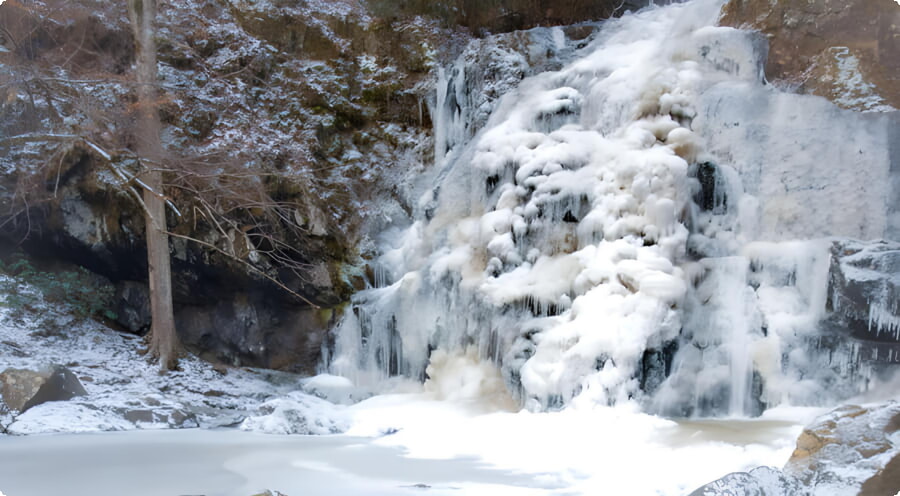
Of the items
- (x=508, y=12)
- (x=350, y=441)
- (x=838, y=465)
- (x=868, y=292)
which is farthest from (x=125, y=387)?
(x=508, y=12)

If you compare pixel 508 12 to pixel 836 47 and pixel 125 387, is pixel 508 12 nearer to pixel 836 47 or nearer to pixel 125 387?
pixel 836 47

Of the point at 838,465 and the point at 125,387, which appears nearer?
the point at 838,465

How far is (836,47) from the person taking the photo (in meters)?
6.98

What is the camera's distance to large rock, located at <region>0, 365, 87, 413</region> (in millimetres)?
5434

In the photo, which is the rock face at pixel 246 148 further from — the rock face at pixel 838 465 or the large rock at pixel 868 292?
the rock face at pixel 838 465

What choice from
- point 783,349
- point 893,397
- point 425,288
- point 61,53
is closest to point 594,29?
point 425,288

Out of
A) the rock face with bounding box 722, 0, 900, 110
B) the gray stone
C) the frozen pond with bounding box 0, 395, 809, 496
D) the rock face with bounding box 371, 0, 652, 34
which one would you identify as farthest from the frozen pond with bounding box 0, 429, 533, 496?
the rock face with bounding box 371, 0, 652, 34

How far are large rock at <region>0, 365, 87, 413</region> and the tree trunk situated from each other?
6.01ft

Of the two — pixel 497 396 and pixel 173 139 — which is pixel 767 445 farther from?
pixel 173 139

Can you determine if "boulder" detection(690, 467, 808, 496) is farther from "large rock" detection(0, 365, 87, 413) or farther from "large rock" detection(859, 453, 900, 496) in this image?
"large rock" detection(0, 365, 87, 413)

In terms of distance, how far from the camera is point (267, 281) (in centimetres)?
889

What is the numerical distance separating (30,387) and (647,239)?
5707 millimetres

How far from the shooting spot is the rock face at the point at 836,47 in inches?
257

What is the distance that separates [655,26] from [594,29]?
0.96 meters
